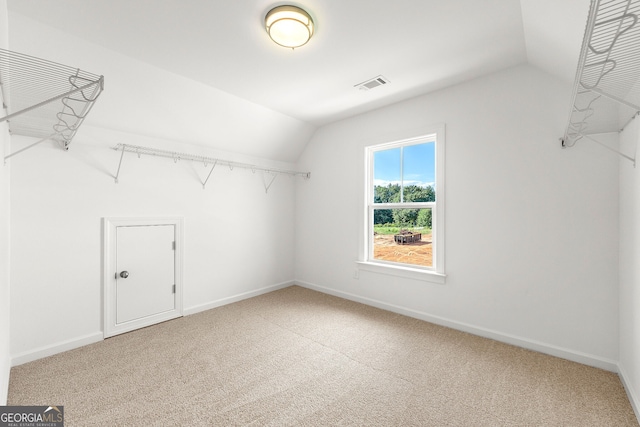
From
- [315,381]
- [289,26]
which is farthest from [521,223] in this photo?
[289,26]

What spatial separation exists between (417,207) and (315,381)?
2.19 metres

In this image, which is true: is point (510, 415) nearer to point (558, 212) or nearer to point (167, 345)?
→ point (558, 212)

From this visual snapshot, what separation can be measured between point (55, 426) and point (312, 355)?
65.5 inches

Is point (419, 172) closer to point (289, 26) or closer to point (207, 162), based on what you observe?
point (289, 26)

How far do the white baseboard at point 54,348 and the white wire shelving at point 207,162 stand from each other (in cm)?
150

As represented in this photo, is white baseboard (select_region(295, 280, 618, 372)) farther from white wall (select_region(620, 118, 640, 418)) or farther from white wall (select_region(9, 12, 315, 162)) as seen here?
white wall (select_region(9, 12, 315, 162))

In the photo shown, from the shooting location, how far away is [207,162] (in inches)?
137

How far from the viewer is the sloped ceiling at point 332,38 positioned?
1762 mm

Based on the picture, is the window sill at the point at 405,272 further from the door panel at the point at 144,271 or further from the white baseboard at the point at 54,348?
the white baseboard at the point at 54,348

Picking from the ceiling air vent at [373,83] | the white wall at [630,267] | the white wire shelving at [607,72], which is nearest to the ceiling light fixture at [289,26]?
the ceiling air vent at [373,83]

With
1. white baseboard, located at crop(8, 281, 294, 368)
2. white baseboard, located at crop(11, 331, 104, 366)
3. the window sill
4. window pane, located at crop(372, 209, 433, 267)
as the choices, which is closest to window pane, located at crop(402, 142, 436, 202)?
window pane, located at crop(372, 209, 433, 267)

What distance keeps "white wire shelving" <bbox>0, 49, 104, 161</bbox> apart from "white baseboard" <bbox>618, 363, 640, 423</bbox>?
134 inches

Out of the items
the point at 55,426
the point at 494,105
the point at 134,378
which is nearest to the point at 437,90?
the point at 494,105

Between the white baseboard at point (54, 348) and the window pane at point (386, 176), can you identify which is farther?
the window pane at point (386, 176)
